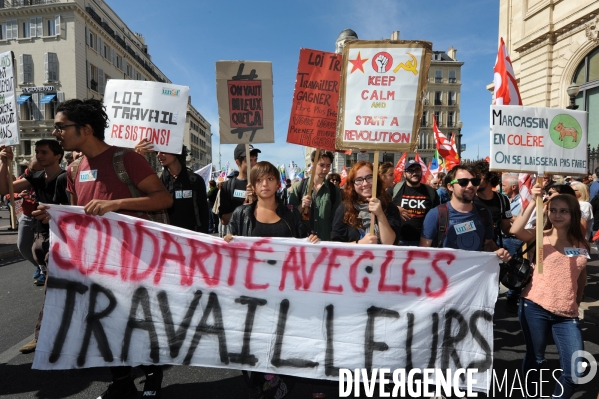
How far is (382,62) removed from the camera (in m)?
2.99

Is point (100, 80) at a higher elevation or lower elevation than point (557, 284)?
higher

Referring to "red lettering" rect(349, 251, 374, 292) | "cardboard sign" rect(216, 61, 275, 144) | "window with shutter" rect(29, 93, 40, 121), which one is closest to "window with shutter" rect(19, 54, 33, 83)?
"window with shutter" rect(29, 93, 40, 121)

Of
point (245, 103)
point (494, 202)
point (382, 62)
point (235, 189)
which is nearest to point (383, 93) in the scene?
point (382, 62)

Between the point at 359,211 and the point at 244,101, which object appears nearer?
the point at 359,211

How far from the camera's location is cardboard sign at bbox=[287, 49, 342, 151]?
4.43 meters

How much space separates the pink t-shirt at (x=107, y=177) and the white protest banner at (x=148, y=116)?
3.08ft

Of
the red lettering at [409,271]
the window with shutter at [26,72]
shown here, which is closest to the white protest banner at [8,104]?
the red lettering at [409,271]

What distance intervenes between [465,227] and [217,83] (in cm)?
281

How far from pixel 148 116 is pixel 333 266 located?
90.9 inches

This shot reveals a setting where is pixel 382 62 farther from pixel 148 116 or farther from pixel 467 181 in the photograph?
pixel 148 116

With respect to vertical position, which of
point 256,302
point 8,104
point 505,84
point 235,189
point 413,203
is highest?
point 505,84

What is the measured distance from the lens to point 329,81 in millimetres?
4445

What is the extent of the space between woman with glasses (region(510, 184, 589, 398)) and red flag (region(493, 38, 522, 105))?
199cm

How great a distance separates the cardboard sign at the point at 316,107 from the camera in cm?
443
